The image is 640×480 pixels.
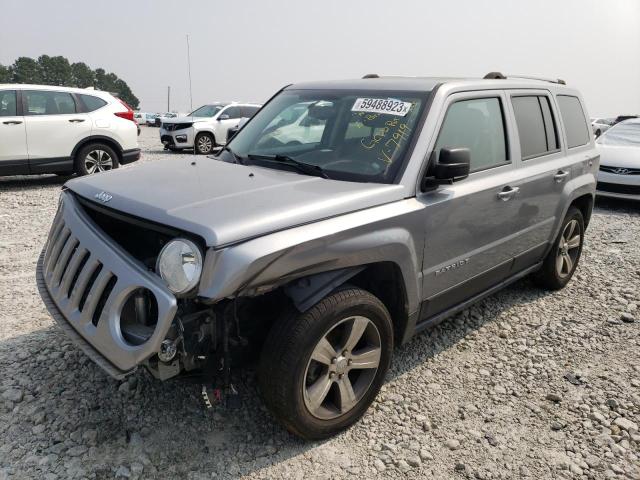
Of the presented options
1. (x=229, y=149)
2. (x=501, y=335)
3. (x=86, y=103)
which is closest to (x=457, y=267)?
(x=501, y=335)

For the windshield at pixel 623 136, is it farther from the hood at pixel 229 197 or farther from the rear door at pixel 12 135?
the rear door at pixel 12 135

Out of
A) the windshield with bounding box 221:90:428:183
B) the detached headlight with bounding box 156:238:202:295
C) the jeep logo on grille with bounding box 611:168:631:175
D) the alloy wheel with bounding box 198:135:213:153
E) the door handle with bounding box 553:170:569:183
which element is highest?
the windshield with bounding box 221:90:428:183

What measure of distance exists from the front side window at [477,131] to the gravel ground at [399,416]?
53.5 inches

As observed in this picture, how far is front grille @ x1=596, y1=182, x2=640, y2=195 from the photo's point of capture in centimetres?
848

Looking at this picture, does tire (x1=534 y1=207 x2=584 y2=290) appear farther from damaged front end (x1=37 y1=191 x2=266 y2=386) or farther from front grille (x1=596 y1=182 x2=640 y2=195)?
front grille (x1=596 y1=182 x2=640 y2=195)

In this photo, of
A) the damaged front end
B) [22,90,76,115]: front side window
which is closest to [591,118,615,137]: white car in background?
the damaged front end

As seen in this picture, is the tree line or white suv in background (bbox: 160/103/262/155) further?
the tree line

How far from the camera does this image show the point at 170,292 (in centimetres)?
218

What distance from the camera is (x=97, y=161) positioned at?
30.7 ft

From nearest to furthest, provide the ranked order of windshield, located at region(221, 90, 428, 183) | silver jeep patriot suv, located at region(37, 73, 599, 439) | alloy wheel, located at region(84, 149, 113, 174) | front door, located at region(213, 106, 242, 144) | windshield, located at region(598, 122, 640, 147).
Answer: silver jeep patriot suv, located at region(37, 73, 599, 439) < windshield, located at region(221, 90, 428, 183) < alloy wheel, located at region(84, 149, 113, 174) < windshield, located at region(598, 122, 640, 147) < front door, located at region(213, 106, 242, 144)

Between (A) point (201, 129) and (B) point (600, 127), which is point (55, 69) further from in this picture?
(B) point (600, 127)

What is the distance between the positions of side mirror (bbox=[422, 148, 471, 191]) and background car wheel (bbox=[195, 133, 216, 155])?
13.4 metres

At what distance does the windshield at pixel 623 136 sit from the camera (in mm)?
9438

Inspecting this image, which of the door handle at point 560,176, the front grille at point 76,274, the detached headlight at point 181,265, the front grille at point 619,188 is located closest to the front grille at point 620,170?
the front grille at point 619,188
